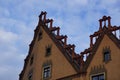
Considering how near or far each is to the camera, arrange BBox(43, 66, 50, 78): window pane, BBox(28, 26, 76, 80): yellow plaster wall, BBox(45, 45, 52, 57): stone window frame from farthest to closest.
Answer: BBox(45, 45, 52, 57): stone window frame
BBox(43, 66, 50, 78): window pane
BBox(28, 26, 76, 80): yellow plaster wall

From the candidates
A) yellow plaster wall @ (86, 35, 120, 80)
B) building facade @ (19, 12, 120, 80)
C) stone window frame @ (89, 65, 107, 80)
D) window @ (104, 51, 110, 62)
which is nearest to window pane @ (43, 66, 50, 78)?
building facade @ (19, 12, 120, 80)

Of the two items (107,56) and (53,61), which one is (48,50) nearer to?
(53,61)

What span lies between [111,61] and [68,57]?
6.96 m

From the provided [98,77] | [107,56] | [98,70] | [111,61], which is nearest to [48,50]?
[98,70]

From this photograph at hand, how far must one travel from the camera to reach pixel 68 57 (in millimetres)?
46375

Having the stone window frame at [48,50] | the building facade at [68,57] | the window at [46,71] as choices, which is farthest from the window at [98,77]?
the stone window frame at [48,50]

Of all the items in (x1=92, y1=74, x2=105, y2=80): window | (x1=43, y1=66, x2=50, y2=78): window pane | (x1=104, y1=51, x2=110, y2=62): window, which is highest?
(x1=104, y1=51, x2=110, y2=62): window

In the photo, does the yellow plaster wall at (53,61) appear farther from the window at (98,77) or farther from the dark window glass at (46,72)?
the window at (98,77)

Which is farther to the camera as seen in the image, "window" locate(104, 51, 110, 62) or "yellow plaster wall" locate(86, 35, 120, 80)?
"window" locate(104, 51, 110, 62)

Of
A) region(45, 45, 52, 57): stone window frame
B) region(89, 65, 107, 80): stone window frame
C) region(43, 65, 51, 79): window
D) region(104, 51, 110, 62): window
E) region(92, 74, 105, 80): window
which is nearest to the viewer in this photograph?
region(89, 65, 107, 80): stone window frame

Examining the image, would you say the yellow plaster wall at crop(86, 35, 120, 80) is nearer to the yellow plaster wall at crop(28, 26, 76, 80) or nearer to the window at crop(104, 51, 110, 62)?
the window at crop(104, 51, 110, 62)

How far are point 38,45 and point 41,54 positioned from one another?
6.64ft

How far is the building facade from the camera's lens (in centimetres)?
4184

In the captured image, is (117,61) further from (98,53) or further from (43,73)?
(43,73)
